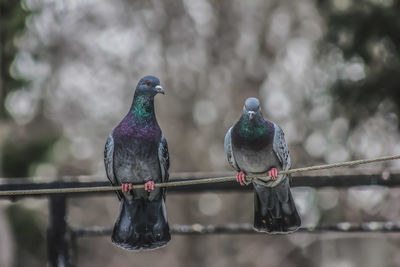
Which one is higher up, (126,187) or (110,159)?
(110,159)

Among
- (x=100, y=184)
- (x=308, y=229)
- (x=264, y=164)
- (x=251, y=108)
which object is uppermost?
(x=251, y=108)

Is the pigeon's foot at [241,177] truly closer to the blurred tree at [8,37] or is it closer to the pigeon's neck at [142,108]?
the pigeon's neck at [142,108]

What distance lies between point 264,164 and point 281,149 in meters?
0.14

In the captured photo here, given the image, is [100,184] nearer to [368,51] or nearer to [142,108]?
[142,108]

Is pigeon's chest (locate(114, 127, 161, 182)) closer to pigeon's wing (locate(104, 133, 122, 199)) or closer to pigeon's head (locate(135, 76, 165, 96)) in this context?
pigeon's wing (locate(104, 133, 122, 199))

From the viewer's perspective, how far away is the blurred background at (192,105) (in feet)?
33.8

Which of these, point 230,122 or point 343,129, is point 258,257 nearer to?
point 230,122

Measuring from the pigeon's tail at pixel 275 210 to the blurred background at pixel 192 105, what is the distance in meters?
5.64

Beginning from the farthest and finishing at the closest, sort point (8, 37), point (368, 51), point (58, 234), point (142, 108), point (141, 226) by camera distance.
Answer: point (8, 37), point (368, 51), point (58, 234), point (142, 108), point (141, 226)

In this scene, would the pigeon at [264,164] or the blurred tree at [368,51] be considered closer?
the pigeon at [264,164]

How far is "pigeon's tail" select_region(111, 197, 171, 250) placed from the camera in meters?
3.65

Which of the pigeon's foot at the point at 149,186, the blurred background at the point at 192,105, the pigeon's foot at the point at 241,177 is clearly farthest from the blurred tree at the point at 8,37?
the pigeon's foot at the point at 241,177

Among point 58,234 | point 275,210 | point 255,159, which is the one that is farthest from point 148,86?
point 58,234

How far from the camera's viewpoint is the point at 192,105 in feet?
41.8
